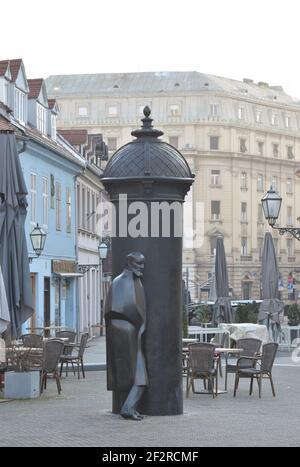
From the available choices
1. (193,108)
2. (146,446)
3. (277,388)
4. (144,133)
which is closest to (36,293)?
(277,388)

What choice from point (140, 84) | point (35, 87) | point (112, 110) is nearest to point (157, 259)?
point (35, 87)

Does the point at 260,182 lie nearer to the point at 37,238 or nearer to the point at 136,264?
the point at 37,238

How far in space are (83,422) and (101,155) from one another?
40.7m

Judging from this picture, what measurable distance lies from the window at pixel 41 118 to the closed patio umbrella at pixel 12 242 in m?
20.1

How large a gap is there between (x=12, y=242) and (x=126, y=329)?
439 cm

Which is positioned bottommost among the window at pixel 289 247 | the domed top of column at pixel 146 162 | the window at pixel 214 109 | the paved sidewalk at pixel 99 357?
the paved sidewalk at pixel 99 357

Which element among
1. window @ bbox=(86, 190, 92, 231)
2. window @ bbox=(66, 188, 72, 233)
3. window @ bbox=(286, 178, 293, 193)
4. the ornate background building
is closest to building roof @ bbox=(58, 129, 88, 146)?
window @ bbox=(86, 190, 92, 231)

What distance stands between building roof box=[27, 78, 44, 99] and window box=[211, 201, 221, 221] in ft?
215

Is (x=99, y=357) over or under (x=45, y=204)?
under

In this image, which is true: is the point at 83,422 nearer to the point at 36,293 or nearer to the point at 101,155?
the point at 36,293

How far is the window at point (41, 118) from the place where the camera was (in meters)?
38.6

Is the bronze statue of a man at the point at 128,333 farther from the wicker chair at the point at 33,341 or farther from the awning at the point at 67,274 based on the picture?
the awning at the point at 67,274

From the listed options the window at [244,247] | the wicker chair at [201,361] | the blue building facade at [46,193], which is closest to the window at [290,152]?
the window at [244,247]

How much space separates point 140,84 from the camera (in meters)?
106
